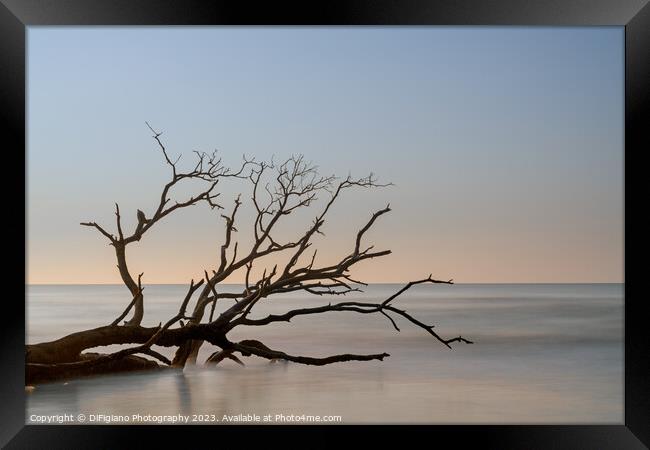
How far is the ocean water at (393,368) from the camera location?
135 inches

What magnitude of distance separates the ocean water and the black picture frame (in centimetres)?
22

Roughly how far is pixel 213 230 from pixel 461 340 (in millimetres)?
1264

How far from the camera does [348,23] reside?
304 cm

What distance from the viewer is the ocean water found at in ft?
11.3

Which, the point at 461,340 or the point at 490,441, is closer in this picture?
the point at 490,441

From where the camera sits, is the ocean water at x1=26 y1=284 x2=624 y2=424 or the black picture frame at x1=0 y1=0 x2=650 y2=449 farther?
the ocean water at x1=26 y1=284 x2=624 y2=424

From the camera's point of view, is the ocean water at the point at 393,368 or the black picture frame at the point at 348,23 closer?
the black picture frame at the point at 348,23

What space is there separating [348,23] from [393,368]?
1612 mm

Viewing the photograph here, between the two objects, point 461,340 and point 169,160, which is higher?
point 169,160

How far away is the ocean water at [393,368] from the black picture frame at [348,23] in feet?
0.72

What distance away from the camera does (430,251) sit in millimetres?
3754
